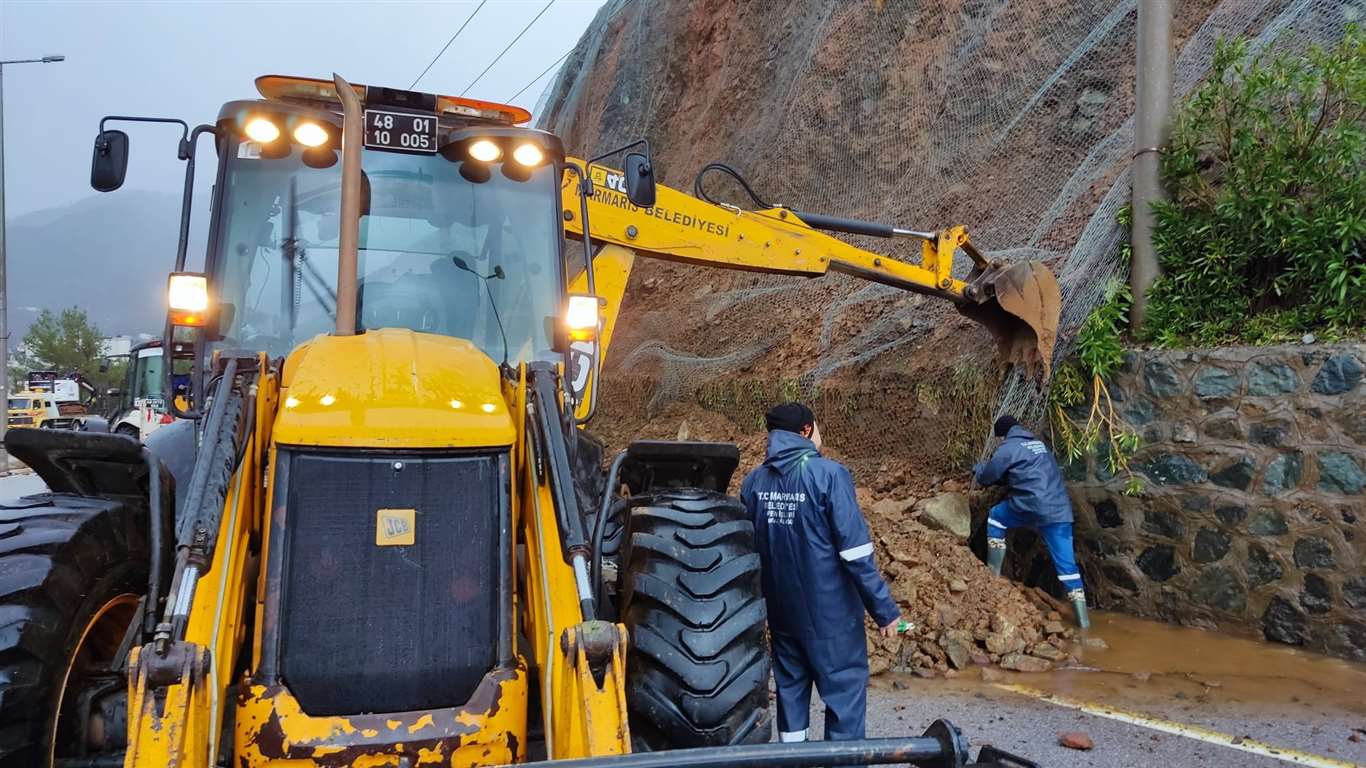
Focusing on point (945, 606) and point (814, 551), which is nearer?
point (814, 551)

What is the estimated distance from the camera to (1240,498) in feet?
20.3

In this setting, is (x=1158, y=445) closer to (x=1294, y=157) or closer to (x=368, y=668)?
(x=1294, y=157)

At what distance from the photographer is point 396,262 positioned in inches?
161

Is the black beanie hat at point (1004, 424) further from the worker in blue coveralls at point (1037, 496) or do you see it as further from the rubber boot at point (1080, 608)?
the rubber boot at point (1080, 608)

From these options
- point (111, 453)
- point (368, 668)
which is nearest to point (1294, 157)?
point (368, 668)

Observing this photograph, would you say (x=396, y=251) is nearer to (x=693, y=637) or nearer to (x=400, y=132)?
(x=400, y=132)

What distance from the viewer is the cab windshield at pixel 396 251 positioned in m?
4.00

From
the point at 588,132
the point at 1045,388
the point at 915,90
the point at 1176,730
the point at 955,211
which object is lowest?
the point at 1176,730

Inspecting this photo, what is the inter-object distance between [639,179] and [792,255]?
2.74 metres

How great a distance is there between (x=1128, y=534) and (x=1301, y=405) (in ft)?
4.70

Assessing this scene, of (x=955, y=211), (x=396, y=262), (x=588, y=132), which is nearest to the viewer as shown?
(x=396, y=262)

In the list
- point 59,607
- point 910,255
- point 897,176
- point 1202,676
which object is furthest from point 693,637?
point 897,176

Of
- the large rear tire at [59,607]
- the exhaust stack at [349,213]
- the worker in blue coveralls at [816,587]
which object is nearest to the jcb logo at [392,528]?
the exhaust stack at [349,213]

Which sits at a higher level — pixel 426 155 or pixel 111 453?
pixel 426 155
